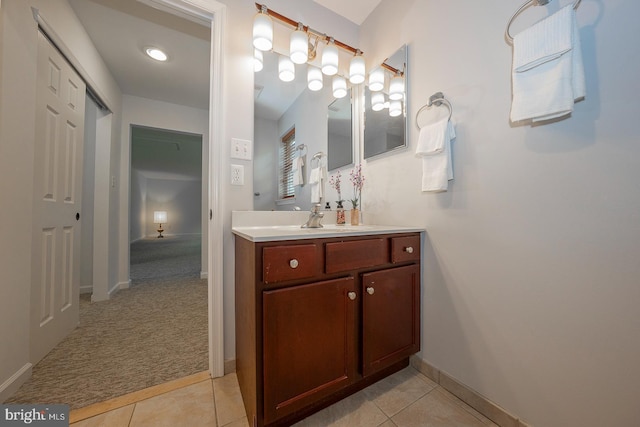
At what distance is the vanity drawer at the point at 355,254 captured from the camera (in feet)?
3.29

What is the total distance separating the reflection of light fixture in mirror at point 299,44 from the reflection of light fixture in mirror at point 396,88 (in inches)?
24.9

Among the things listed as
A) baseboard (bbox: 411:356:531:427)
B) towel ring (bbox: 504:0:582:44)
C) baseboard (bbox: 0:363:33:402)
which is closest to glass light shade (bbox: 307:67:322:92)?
towel ring (bbox: 504:0:582:44)

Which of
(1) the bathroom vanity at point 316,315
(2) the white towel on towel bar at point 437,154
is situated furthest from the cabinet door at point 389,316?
(2) the white towel on towel bar at point 437,154

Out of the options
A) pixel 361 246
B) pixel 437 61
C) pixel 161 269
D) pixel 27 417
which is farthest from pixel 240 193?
pixel 161 269

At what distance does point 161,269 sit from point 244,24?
3.79 meters

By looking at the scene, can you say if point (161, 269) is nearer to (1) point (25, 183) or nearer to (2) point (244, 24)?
(1) point (25, 183)

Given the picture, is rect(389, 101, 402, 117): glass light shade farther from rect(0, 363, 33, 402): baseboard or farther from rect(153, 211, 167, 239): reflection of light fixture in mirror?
rect(153, 211, 167, 239): reflection of light fixture in mirror

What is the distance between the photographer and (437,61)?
130cm

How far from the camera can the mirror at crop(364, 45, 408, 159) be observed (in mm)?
1496

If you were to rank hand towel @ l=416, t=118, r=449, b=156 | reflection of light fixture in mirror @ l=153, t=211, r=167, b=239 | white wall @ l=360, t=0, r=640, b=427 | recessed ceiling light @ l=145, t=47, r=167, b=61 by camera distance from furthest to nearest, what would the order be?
reflection of light fixture in mirror @ l=153, t=211, r=167, b=239 < recessed ceiling light @ l=145, t=47, r=167, b=61 < hand towel @ l=416, t=118, r=449, b=156 < white wall @ l=360, t=0, r=640, b=427

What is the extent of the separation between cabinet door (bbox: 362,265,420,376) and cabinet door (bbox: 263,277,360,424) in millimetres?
88

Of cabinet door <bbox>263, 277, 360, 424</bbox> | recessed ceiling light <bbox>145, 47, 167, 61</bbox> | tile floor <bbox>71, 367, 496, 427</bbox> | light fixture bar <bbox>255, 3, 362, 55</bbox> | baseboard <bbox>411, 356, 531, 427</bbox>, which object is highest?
recessed ceiling light <bbox>145, 47, 167, 61</bbox>

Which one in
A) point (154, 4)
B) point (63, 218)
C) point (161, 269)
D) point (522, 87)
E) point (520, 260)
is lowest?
point (161, 269)

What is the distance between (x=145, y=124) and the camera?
2.88 metres
